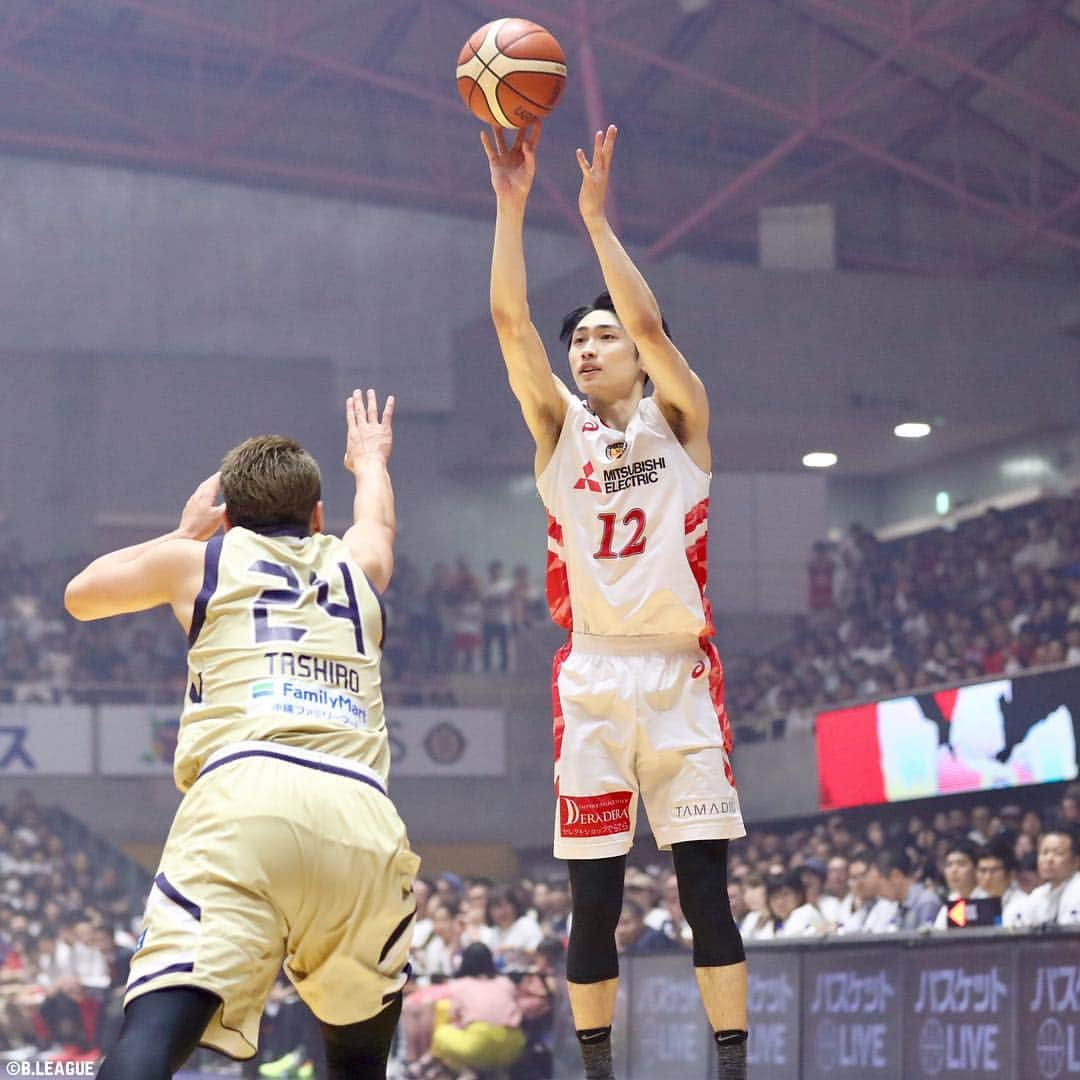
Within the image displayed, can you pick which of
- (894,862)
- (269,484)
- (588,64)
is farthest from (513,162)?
(588,64)

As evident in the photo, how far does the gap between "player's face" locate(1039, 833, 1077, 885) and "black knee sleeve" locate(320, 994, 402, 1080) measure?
22.8ft

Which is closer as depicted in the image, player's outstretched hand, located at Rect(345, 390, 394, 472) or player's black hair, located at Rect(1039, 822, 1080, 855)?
player's outstretched hand, located at Rect(345, 390, 394, 472)

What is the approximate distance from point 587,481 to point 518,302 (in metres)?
0.52

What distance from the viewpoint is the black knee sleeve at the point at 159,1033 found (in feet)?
10.3

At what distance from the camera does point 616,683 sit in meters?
4.83

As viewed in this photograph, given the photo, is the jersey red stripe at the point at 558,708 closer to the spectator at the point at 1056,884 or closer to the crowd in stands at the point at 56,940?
the spectator at the point at 1056,884

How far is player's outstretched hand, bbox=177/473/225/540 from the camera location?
12.5 feet

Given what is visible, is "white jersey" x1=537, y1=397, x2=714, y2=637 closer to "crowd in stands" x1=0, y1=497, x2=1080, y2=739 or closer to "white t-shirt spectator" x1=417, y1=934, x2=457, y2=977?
"white t-shirt spectator" x1=417, y1=934, x2=457, y2=977

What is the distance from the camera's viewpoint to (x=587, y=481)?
496 cm

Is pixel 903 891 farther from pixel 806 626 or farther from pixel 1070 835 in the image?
pixel 806 626

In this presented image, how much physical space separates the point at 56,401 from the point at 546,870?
9.42 m

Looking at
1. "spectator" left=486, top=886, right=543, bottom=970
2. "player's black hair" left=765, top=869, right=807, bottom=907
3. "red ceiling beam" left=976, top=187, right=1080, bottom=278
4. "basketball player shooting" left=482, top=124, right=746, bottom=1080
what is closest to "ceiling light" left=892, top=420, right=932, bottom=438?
"red ceiling beam" left=976, top=187, right=1080, bottom=278

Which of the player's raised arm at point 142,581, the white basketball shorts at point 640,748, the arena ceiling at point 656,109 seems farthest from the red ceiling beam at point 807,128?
the player's raised arm at point 142,581

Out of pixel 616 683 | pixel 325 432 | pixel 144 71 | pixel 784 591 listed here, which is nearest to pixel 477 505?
pixel 325 432
